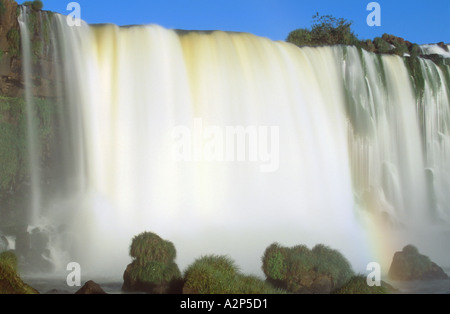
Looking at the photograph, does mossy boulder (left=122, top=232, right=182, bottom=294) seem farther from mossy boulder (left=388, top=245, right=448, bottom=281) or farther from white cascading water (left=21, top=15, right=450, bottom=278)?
mossy boulder (left=388, top=245, right=448, bottom=281)

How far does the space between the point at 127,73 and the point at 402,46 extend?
23.6m

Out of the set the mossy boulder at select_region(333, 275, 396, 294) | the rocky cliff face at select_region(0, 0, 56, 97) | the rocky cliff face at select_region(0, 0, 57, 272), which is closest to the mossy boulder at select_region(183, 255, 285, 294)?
the mossy boulder at select_region(333, 275, 396, 294)

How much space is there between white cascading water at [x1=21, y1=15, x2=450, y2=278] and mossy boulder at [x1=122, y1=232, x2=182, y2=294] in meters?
2.61

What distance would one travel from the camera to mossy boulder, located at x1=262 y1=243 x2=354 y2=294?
1296 cm

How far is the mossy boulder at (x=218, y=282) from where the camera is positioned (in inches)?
442

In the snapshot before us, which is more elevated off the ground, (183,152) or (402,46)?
(402,46)

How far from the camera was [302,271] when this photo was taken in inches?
512

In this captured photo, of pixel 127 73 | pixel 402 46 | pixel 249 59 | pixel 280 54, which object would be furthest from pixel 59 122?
pixel 402 46

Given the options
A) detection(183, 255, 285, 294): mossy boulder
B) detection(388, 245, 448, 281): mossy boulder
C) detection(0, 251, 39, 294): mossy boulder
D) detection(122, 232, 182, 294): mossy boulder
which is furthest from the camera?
detection(388, 245, 448, 281): mossy boulder

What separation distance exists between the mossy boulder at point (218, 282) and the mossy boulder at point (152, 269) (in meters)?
0.82

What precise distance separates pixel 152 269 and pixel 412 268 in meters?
6.66

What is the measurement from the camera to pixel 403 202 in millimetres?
25641

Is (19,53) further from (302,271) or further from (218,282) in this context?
(302,271)

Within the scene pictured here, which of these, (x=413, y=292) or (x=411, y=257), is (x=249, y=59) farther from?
(x=413, y=292)
